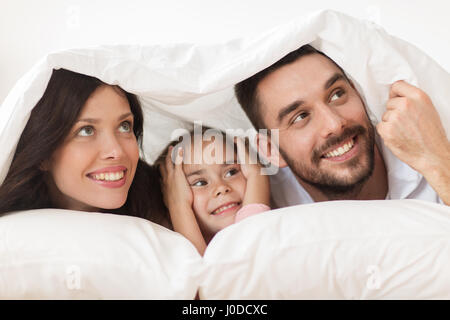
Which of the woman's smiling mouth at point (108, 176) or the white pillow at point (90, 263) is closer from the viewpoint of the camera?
the white pillow at point (90, 263)

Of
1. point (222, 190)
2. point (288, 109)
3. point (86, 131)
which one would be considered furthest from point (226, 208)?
point (86, 131)

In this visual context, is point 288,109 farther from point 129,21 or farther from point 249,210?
point 129,21

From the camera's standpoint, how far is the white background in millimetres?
2041

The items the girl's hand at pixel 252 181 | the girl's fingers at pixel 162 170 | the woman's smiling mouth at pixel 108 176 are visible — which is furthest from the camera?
the girl's fingers at pixel 162 170

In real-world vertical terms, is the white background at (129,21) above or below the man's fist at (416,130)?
above

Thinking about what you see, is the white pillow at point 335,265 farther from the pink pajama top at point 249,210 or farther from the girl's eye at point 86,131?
the girl's eye at point 86,131

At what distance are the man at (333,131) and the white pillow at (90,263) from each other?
488mm

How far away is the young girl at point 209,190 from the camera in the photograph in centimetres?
116

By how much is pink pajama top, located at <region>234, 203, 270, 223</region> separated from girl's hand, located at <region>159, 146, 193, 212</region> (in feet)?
0.46

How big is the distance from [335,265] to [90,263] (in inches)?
16.6

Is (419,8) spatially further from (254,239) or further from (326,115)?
(254,239)

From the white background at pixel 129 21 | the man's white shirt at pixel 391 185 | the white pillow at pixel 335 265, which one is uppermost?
the white background at pixel 129 21

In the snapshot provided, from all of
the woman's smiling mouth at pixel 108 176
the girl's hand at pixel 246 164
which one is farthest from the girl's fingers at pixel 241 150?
the woman's smiling mouth at pixel 108 176
